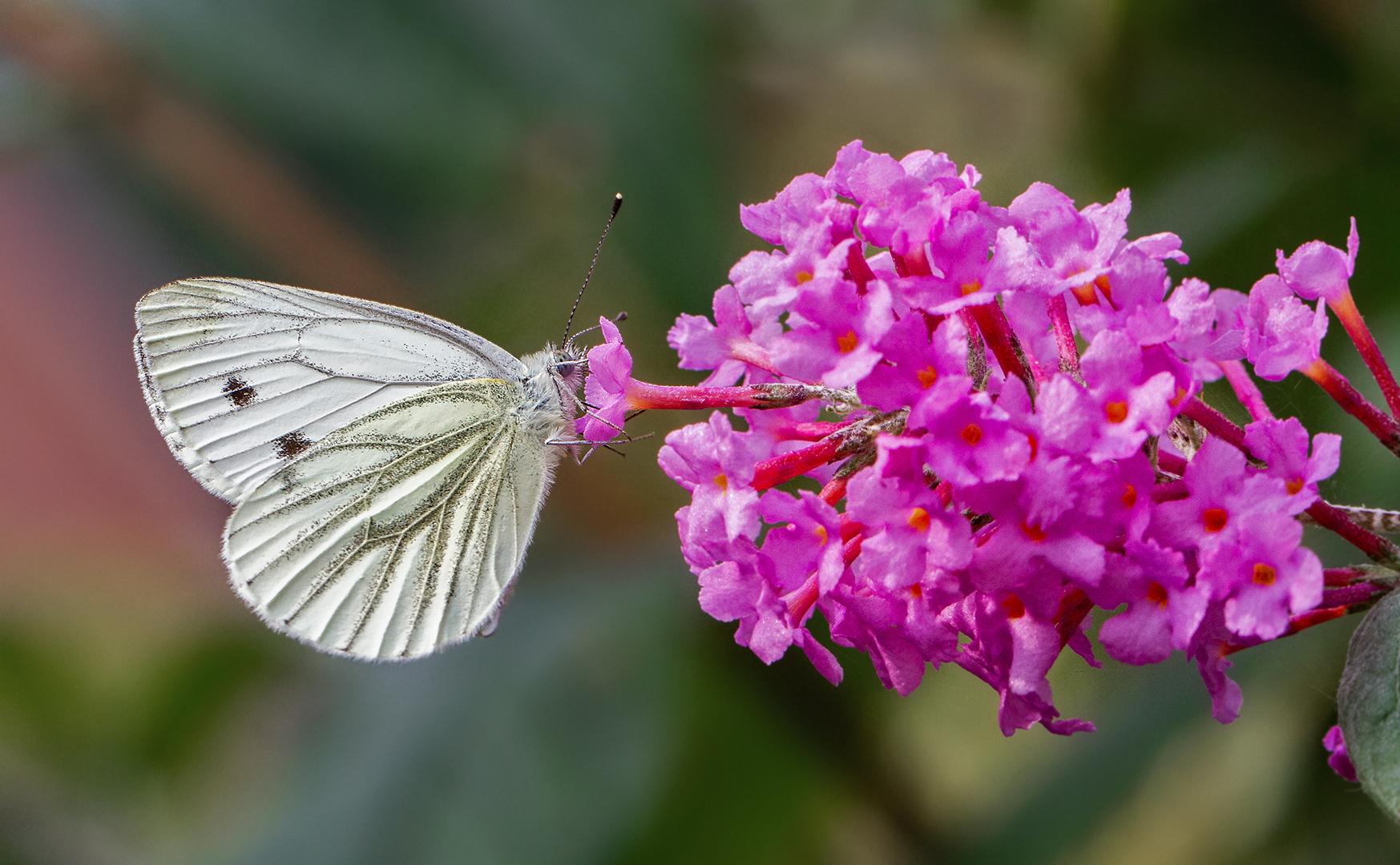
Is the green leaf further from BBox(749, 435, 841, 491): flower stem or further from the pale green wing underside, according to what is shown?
the pale green wing underside

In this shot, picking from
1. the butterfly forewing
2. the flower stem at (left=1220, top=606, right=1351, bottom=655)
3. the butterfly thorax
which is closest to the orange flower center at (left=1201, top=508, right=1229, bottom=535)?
the flower stem at (left=1220, top=606, right=1351, bottom=655)

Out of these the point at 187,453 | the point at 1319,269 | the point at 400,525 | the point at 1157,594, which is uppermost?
the point at 187,453

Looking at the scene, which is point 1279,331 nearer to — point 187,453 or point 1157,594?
point 1157,594

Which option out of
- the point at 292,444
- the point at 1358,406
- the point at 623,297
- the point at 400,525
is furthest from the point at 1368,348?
the point at 623,297

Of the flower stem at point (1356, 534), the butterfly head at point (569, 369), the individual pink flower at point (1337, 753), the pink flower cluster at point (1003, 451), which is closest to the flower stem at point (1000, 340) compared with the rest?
the pink flower cluster at point (1003, 451)

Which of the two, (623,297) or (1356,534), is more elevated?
(623,297)

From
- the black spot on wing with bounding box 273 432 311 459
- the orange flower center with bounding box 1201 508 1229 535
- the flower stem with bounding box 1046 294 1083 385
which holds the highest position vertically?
the black spot on wing with bounding box 273 432 311 459

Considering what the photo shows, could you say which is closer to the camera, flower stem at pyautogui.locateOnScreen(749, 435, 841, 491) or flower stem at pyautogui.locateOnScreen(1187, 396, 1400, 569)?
flower stem at pyautogui.locateOnScreen(1187, 396, 1400, 569)

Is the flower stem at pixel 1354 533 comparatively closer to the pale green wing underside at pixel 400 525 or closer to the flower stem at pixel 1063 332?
the flower stem at pixel 1063 332
